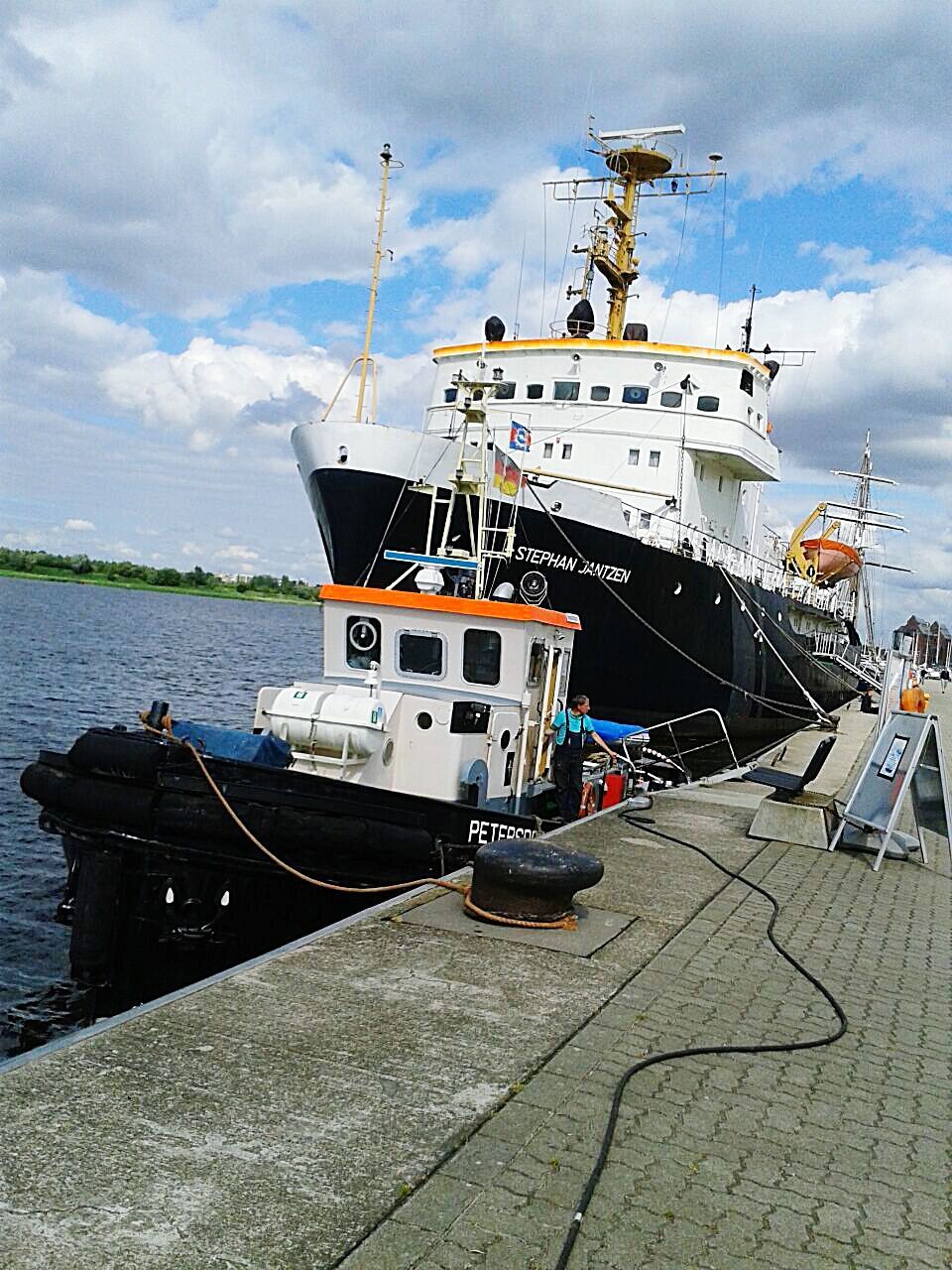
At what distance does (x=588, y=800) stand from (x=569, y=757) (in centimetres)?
120

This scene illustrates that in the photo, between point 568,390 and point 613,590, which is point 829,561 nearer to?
point 568,390

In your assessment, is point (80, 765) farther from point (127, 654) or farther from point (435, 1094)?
point (127, 654)

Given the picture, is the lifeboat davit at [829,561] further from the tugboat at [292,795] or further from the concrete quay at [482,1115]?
the concrete quay at [482,1115]

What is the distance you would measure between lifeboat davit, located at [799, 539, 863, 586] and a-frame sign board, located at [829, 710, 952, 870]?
116 ft

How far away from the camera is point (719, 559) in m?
26.7

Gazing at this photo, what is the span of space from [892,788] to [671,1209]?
787 centimetres

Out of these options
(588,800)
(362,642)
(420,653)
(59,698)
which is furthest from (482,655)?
(59,698)

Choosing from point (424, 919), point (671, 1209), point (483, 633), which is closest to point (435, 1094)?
point (671, 1209)

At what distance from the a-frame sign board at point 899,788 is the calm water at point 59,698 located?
295 inches

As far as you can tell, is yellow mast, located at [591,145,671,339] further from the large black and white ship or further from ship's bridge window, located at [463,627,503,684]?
ship's bridge window, located at [463,627,503,684]

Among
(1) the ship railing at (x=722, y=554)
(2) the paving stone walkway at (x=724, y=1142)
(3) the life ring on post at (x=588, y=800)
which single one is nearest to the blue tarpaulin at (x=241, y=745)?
(2) the paving stone walkway at (x=724, y=1142)

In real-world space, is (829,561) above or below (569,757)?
above

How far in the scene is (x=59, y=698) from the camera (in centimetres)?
3192

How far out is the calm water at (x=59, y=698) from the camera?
35.1ft
